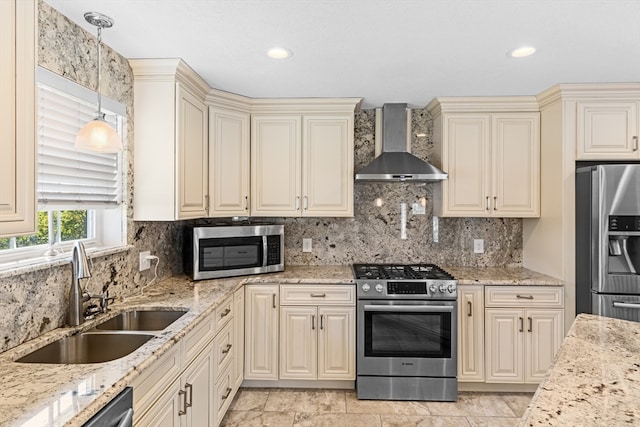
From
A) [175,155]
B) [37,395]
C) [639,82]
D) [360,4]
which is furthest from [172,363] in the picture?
[639,82]

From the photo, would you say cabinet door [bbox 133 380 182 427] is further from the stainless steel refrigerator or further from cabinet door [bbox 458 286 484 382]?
the stainless steel refrigerator

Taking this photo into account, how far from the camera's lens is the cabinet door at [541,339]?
2.96 m

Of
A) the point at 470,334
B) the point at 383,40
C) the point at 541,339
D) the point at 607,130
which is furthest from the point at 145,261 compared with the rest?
the point at 607,130

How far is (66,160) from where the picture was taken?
6.42ft

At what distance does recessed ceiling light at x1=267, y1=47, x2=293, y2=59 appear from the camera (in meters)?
2.27

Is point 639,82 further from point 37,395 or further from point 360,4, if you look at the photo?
point 37,395

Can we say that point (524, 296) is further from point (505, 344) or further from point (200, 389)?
point (200, 389)

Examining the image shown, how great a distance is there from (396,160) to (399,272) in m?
0.93

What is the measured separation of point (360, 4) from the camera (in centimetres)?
177

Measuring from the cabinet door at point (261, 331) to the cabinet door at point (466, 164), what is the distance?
5.31ft

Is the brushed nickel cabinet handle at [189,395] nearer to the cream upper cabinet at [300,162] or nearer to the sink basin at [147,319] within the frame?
the sink basin at [147,319]

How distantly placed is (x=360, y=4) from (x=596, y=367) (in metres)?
1.67

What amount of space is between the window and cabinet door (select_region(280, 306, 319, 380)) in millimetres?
1325

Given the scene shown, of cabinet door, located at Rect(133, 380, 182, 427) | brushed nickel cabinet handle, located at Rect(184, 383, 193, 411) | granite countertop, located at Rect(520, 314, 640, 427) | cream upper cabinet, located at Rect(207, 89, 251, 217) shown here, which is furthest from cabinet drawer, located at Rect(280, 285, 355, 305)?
granite countertop, located at Rect(520, 314, 640, 427)
